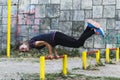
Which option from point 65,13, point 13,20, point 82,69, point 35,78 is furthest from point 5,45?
point 35,78

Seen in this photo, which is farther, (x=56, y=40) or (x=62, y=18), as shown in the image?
(x=62, y=18)

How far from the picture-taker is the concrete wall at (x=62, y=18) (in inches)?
756

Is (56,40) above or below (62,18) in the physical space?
below

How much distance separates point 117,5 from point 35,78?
8986 mm

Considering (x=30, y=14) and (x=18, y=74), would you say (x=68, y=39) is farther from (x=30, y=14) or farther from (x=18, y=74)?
(x=30, y=14)

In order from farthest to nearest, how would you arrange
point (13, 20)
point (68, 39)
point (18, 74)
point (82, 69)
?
point (13, 20) → point (82, 69) → point (18, 74) → point (68, 39)

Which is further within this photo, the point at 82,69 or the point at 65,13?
the point at 65,13

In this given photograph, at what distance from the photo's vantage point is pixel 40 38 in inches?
436

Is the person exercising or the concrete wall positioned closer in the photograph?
the person exercising

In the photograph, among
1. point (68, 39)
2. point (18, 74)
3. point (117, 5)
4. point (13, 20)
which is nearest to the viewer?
point (68, 39)

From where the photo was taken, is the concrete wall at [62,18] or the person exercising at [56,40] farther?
the concrete wall at [62,18]

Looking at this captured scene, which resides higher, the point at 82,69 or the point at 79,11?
the point at 79,11

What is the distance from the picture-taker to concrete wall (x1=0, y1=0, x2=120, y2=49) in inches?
756

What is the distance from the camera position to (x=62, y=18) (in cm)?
1973
